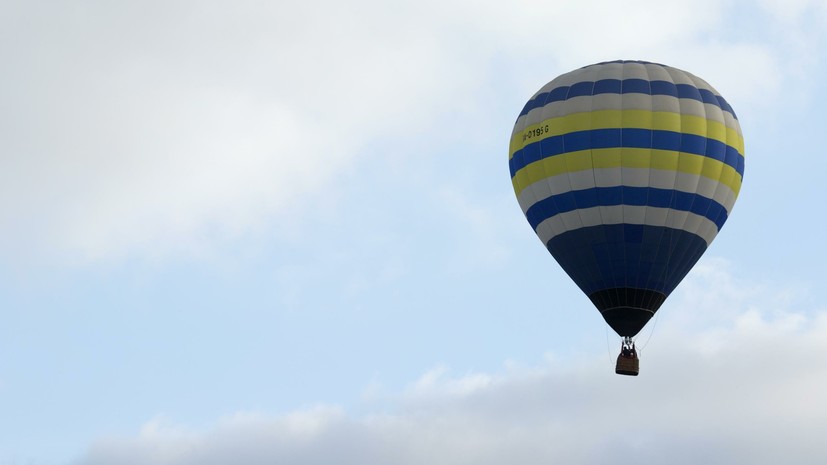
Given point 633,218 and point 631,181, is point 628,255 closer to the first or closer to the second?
point 633,218

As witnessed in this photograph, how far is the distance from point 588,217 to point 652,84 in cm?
505

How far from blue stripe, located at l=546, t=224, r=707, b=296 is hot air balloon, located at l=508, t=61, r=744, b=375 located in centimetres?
3

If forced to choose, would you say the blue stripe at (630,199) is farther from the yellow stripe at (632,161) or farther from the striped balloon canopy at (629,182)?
the yellow stripe at (632,161)

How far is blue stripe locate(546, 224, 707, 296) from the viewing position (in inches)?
3000

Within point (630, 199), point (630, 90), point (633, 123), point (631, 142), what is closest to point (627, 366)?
point (630, 199)

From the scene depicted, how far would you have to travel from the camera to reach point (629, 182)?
7612 centimetres

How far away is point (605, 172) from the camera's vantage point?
76188 millimetres

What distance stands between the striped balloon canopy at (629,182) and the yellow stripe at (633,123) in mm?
33

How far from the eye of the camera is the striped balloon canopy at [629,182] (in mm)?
76125

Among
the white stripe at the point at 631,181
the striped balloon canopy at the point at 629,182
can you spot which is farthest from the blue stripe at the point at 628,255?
the white stripe at the point at 631,181

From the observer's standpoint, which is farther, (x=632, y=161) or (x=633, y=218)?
(x=633, y=218)

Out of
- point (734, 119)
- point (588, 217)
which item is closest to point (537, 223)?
point (588, 217)

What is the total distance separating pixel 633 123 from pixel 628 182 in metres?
1.97

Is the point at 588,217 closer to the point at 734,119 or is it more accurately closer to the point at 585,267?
the point at 585,267
